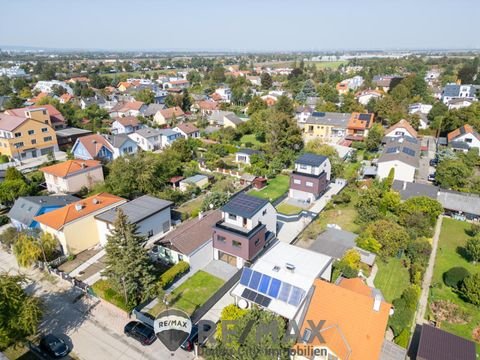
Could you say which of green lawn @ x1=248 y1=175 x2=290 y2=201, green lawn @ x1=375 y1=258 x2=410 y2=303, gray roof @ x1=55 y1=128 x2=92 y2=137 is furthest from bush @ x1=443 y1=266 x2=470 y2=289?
gray roof @ x1=55 y1=128 x2=92 y2=137

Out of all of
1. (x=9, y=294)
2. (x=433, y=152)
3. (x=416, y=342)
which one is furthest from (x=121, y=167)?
(x=433, y=152)

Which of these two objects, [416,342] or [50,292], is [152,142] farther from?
[416,342]

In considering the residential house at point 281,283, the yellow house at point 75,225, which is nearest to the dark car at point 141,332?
the residential house at point 281,283

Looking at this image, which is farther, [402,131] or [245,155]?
[402,131]

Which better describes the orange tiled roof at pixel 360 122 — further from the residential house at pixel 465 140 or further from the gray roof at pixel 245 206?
the gray roof at pixel 245 206

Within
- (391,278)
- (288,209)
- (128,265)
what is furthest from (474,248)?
(128,265)

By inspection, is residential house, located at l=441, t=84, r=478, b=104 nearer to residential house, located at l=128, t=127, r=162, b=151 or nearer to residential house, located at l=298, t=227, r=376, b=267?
residential house, located at l=298, t=227, r=376, b=267

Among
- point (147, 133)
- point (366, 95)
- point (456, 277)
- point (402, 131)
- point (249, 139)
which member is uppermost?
point (366, 95)

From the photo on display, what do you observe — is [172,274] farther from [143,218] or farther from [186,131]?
[186,131]
